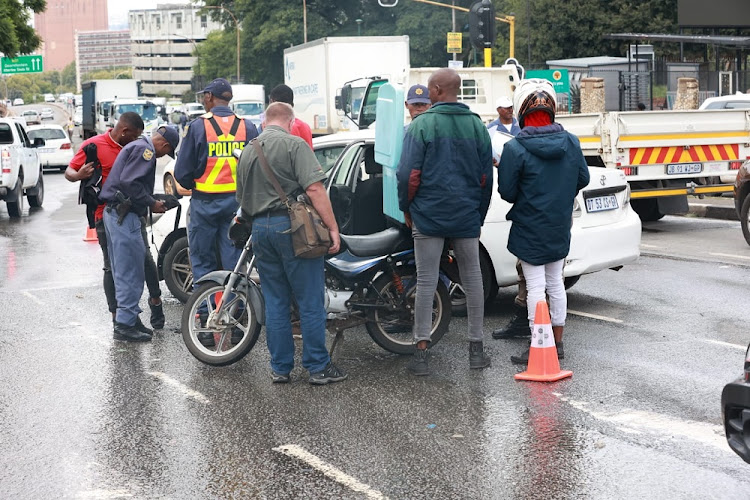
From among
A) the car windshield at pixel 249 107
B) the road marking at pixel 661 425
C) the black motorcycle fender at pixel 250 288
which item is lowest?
the road marking at pixel 661 425

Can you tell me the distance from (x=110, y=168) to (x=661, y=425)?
16.5ft

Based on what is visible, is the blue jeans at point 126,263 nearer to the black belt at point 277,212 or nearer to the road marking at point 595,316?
the black belt at point 277,212

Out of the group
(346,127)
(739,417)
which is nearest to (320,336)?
(739,417)

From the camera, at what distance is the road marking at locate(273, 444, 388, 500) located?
5156mm

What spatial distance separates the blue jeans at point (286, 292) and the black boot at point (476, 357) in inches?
39.1

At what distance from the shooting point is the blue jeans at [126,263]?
8.77m

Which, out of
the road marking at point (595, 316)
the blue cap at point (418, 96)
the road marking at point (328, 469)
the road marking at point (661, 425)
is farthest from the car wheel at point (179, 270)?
the road marking at point (661, 425)

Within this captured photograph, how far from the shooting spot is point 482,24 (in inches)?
844

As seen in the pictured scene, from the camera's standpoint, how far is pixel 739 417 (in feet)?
14.8

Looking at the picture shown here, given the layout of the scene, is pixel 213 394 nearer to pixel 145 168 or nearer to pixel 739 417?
Result: pixel 145 168

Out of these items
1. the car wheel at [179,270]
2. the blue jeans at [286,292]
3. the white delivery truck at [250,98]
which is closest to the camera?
the blue jeans at [286,292]

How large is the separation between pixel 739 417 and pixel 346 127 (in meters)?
23.8

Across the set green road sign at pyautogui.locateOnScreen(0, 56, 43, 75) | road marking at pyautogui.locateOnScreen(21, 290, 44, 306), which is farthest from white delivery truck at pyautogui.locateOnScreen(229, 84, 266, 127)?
road marking at pyautogui.locateOnScreen(21, 290, 44, 306)

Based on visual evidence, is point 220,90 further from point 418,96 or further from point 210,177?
point 418,96
